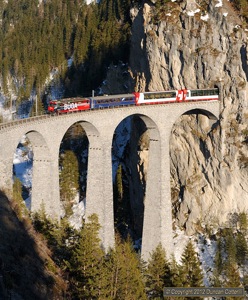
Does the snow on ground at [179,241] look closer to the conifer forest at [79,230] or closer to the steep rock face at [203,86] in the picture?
the conifer forest at [79,230]

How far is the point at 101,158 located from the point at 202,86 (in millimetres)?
19081

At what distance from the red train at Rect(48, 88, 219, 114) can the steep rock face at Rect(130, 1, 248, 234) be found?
335 centimetres

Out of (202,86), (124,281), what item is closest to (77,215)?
(202,86)

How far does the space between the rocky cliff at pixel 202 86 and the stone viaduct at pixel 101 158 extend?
3004mm

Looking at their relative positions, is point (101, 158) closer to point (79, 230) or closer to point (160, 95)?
point (160, 95)

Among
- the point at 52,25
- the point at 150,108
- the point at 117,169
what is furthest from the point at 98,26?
the point at 150,108

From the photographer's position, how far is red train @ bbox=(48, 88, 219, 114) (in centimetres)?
4372

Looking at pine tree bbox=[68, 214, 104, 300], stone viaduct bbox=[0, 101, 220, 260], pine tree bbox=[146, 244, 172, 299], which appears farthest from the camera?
stone viaduct bbox=[0, 101, 220, 260]

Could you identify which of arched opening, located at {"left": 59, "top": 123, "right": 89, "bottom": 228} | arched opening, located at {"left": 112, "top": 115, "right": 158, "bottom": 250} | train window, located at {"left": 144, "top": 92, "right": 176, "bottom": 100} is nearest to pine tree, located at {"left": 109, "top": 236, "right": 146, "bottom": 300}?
train window, located at {"left": 144, "top": 92, "right": 176, "bottom": 100}

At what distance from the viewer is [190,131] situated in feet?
191

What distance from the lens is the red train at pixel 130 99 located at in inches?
1721

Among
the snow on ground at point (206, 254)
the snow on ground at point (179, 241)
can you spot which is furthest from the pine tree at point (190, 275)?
the snow on ground at point (179, 241)

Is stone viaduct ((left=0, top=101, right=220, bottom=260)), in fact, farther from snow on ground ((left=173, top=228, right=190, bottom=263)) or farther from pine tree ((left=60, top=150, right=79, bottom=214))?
pine tree ((left=60, top=150, right=79, bottom=214))

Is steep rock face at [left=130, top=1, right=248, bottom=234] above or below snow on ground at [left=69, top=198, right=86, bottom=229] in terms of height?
above
